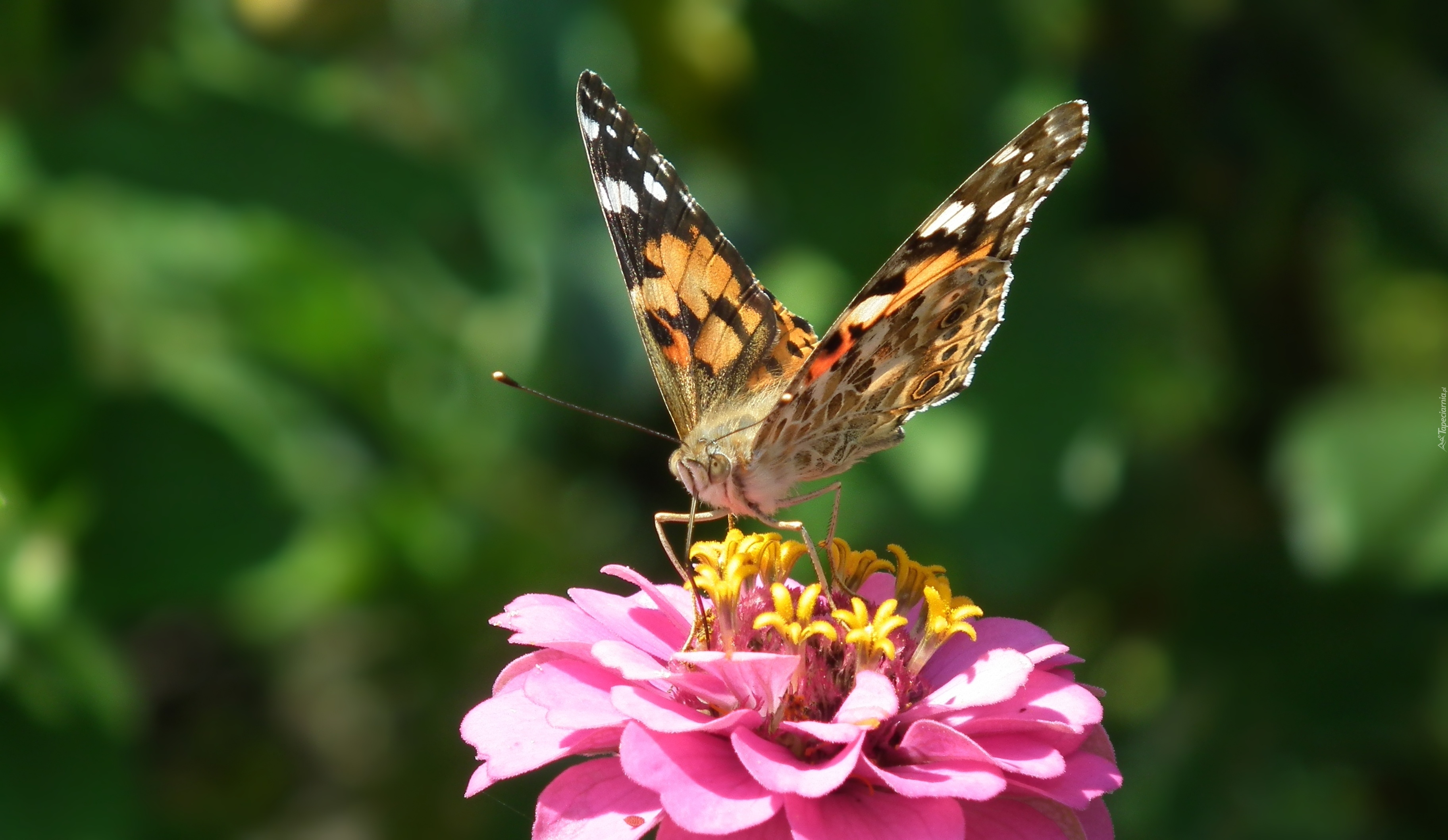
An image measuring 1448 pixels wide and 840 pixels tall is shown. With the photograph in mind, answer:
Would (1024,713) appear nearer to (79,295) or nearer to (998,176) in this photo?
(998,176)

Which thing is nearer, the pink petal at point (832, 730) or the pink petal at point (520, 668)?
the pink petal at point (832, 730)

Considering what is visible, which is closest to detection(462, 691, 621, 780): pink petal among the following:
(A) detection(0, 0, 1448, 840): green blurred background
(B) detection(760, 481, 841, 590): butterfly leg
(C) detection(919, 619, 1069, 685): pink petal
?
(B) detection(760, 481, 841, 590): butterfly leg

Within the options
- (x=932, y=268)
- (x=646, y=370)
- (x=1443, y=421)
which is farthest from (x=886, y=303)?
(x=1443, y=421)

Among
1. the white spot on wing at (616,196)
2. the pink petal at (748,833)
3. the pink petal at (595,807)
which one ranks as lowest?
the pink petal at (748,833)

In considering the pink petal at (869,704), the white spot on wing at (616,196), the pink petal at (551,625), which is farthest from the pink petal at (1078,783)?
the white spot on wing at (616,196)

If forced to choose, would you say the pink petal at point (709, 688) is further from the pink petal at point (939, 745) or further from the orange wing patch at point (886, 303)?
the orange wing patch at point (886, 303)
